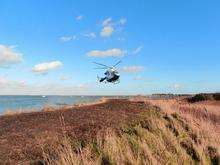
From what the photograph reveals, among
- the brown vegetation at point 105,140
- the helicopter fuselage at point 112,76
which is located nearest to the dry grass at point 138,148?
the brown vegetation at point 105,140

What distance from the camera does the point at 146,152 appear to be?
37.9 feet

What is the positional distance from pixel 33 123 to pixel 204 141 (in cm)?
650

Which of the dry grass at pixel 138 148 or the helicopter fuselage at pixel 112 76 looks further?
the helicopter fuselage at pixel 112 76

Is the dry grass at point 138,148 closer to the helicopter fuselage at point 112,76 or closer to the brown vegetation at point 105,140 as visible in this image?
the brown vegetation at point 105,140

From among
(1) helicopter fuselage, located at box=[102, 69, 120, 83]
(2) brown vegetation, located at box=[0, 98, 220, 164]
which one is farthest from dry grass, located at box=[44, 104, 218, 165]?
(1) helicopter fuselage, located at box=[102, 69, 120, 83]

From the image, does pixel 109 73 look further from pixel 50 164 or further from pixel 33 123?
pixel 50 164

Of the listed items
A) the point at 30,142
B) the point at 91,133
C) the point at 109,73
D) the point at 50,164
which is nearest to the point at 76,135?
the point at 91,133

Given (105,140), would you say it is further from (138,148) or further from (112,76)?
(112,76)

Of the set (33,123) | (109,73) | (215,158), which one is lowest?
(215,158)

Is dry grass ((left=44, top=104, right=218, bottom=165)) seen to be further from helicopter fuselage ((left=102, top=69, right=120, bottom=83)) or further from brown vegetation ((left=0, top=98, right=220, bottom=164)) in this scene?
helicopter fuselage ((left=102, top=69, right=120, bottom=83))

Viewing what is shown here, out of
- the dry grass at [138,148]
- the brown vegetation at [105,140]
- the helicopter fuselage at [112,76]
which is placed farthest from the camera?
the helicopter fuselage at [112,76]

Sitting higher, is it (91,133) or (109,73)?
(109,73)

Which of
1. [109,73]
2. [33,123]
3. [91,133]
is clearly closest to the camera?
[91,133]

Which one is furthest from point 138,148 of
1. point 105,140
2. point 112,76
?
point 112,76
